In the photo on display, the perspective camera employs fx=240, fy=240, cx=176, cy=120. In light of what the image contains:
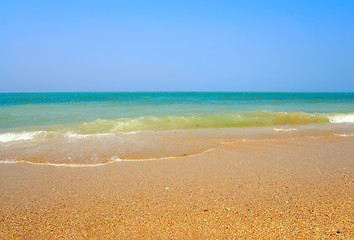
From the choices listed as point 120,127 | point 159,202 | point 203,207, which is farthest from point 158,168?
point 120,127

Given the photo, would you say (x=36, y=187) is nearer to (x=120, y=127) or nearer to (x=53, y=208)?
(x=53, y=208)

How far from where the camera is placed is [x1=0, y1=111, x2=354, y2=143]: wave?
8.55m

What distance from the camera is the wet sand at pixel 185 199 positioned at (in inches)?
103

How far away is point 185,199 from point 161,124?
779 centimetres

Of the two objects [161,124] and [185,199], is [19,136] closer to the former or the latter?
[161,124]

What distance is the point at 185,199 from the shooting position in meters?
3.32

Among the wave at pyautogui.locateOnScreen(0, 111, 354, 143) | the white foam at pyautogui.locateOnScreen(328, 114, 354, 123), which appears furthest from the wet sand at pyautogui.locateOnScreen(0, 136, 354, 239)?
the white foam at pyautogui.locateOnScreen(328, 114, 354, 123)

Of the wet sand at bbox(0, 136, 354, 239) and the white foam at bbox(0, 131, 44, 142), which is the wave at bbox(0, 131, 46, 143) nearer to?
the white foam at bbox(0, 131, 44, 142)

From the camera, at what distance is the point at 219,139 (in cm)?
753

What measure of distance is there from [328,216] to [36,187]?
4.19 meters

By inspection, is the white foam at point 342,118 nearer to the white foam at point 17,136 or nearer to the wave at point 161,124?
the wave at point 161,124

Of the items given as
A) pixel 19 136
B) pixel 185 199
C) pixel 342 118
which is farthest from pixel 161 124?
pixel 342 118

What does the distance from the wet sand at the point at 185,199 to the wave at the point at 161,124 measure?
3836 mm

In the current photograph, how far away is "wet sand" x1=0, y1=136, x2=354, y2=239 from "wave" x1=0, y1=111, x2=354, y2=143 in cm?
384
